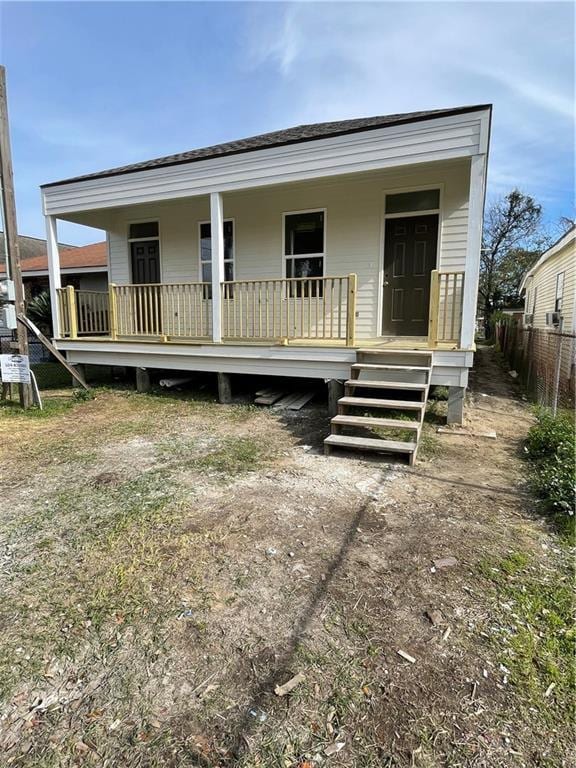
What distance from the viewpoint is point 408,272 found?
730cm

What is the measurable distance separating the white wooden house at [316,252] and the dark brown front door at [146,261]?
42 millimetres

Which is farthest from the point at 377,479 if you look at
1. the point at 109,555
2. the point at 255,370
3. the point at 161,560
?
the point at 255,370

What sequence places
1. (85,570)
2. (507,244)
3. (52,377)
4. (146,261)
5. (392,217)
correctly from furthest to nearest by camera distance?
(507,244) < (52,377) < (146,261) < (392,217) < (85,570)

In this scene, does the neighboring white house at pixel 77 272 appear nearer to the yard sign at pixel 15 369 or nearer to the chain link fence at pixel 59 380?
the chain link fence at pixel 59 380

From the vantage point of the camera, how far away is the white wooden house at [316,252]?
5539mm

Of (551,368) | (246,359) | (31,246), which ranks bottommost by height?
(551,368)

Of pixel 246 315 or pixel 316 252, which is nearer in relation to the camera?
pixel 246 315

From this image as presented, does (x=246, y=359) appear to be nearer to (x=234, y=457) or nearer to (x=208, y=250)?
(x=234, y=457)

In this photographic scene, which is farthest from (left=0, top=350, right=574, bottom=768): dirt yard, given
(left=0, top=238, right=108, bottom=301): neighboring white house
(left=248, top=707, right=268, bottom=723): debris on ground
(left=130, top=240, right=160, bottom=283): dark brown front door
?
(left=0, top=238, right=108, bottom=301): neighboring white house

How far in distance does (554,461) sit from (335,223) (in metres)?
5.25

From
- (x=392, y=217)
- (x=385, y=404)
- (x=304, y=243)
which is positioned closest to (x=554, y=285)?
(x=392, y=217)

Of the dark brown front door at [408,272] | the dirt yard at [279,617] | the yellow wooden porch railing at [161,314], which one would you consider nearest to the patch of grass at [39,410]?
the yellow wooden porch railing at [161,314]

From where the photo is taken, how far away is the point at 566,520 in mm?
3059

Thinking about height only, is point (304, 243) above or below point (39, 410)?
above
